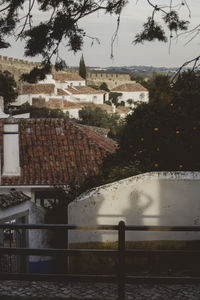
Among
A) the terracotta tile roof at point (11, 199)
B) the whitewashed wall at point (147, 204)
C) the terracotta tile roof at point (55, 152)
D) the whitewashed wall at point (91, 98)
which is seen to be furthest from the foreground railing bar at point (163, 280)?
the whitewashed wall at point (91, 98)

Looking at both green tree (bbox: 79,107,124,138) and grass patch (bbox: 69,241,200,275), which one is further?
green tree (bbox: 79,107,124,138)

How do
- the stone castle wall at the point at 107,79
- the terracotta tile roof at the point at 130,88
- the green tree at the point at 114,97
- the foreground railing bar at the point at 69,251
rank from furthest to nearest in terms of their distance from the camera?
the stone castle wall at the point at 107,79 → the terracotta tile roof at the point at 130,88 → the green tree at the point at 114,97 → the foreground railing bar at the point at 69,251

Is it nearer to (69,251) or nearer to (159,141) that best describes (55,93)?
(159,141)

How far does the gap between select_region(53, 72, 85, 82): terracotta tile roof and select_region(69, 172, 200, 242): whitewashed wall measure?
80.1 meters

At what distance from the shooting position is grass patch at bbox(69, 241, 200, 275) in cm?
854

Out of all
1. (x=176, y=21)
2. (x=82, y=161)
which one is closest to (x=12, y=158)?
(x=82, y=161)

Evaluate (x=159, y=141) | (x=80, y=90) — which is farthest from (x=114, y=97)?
(x=159, y=141)

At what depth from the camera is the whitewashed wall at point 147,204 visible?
8.91 meters

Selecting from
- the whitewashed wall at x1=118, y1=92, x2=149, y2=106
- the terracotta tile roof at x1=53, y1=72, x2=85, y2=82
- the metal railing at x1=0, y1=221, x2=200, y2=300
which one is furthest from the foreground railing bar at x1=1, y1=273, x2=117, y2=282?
the whitewashed wall at x1=118, y1=92, x2=149, y2=106

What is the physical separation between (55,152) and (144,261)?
38.7ft

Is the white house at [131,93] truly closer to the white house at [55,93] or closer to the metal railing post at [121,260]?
the white house at [55,93]

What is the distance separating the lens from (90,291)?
6.85 metres

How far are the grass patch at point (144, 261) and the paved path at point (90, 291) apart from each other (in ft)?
4.96

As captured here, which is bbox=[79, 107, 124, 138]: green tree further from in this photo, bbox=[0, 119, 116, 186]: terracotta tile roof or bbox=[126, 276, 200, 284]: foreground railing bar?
bbox=[126, 276, 200, 284]: foreground railing bar
